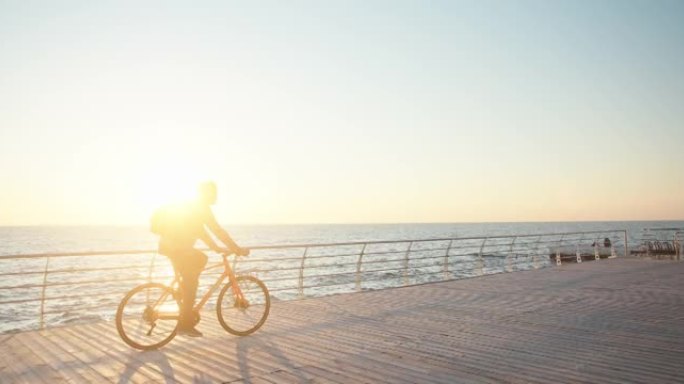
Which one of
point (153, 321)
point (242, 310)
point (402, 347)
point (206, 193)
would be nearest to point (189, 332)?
point (153, 321)

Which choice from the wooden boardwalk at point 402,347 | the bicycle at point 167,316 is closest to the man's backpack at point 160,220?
the bicycle at point 167,316

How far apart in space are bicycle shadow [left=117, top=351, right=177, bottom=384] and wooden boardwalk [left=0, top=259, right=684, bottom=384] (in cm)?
1

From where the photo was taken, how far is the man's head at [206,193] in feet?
21.1

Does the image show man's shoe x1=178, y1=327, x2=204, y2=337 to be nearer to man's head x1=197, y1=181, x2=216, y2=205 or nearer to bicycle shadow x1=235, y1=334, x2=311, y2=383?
bicycle shadow x1=235, y1=334, x2=311, y2=383

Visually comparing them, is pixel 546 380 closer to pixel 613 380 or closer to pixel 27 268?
pixel 613 380

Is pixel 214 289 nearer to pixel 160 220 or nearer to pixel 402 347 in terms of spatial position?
pixel 160 220

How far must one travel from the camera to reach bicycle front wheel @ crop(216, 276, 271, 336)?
670 centimetres

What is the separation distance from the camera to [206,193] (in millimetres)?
6438

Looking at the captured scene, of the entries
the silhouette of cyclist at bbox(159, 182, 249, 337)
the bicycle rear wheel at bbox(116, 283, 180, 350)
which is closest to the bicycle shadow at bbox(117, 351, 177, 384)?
the bicycle rear wheel at bbox(116, 283, 180, 350)

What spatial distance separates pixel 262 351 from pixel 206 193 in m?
1.97

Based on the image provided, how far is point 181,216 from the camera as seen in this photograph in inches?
247

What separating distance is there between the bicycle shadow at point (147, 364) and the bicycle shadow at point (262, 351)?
26.0 inches

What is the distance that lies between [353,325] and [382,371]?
2.46 m

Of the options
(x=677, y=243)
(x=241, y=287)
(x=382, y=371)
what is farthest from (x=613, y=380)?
(x=677, y=243)
